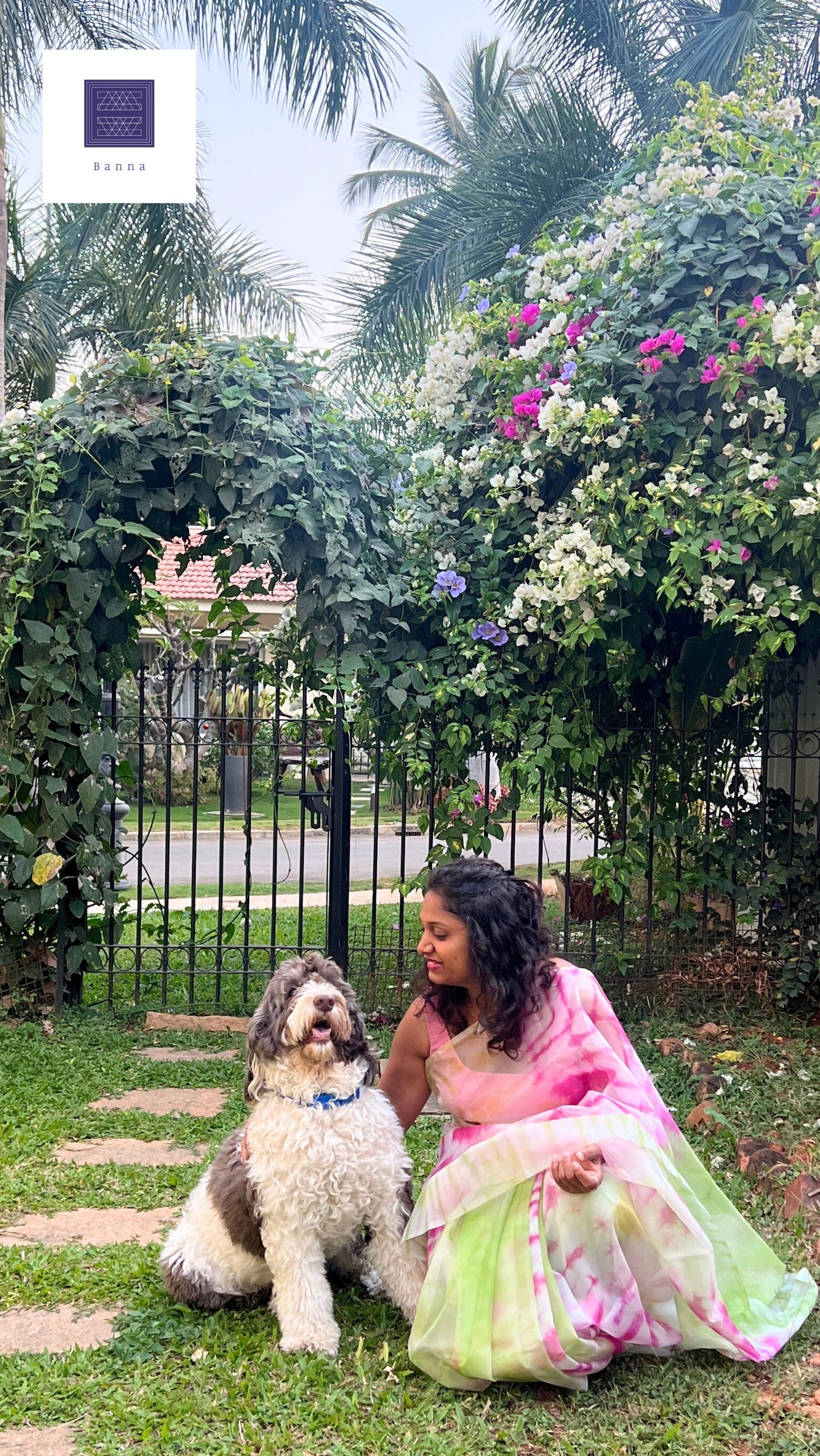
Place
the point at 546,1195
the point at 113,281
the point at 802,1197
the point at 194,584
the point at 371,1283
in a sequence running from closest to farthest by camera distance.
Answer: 1. the point at 546,1195
2. the point at 371,1283
3. the point at 802,1197
4. the point at 113,281
5. the point at 194,584

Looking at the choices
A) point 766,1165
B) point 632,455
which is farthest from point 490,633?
point 766,1165

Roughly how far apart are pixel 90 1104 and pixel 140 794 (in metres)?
1.85

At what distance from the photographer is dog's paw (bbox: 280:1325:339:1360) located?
2.60 metres

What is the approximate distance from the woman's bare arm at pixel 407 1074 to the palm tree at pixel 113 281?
464 centimetres

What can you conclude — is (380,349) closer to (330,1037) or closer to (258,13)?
(258,13)

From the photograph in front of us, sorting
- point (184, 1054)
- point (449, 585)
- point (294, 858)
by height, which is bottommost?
point (294, 858)

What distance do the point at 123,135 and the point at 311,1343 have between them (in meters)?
5.69

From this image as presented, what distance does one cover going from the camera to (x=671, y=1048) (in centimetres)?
497

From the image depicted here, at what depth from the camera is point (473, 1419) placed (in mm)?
2383

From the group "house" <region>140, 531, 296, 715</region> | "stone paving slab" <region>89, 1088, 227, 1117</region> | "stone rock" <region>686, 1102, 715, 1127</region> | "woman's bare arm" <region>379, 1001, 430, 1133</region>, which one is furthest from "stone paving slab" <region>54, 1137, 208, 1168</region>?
"house" <region>140, 531, 296, 715</region>

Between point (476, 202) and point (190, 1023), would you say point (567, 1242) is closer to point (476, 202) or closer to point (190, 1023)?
point (190, 1023)

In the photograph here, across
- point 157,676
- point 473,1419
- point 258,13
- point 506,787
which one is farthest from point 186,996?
point 157,676

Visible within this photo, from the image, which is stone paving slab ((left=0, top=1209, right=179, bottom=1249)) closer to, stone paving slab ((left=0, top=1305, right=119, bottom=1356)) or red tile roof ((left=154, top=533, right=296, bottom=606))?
stone paving slab ((left=0, top=1305, right=119, bottom=1356))

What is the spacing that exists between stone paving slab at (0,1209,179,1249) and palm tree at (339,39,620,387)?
920 cm
